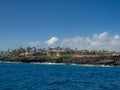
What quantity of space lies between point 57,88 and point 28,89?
5.68m

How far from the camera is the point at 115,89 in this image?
5309 cm

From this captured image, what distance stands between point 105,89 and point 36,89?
42.0ft

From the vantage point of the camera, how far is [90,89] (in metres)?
52.4

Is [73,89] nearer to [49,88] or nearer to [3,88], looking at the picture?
[49,88]

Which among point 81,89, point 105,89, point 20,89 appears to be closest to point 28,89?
point 20,89

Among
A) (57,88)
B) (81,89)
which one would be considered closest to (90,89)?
(81,89)

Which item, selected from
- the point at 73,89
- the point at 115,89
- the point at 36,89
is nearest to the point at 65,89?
the point at 73,89

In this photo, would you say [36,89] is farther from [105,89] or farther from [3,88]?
[105,89]

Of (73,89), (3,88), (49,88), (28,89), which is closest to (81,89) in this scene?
(73,89)

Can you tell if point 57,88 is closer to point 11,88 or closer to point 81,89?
point 81,89

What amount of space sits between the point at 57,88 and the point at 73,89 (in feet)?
10.6

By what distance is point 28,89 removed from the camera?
5153 centimetres

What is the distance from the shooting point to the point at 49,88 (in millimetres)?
54000

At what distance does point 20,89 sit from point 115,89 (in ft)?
57.5
